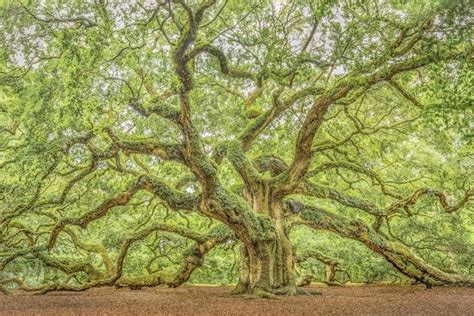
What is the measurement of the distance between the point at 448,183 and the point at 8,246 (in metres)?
15.4

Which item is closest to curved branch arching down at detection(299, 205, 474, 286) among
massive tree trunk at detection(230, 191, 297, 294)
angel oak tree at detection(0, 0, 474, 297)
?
angel oak tree at detection(0, 0, 474, 297)

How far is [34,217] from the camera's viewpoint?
18.4 meters

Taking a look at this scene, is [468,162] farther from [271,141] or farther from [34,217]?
[34,217]

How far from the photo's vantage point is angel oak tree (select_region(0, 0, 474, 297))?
7582 mm

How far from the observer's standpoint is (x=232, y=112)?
42.9 ft

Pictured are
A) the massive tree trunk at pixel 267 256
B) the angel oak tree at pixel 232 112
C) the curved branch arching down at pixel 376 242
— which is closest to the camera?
the angel oak tree at pixel 232 112

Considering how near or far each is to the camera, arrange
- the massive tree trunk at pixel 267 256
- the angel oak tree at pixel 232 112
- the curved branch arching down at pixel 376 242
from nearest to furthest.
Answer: the angel oak tree at pixel 232 112
the massive tree trunk at pixel 267 256
the curved branch arching down at pixel 376 242

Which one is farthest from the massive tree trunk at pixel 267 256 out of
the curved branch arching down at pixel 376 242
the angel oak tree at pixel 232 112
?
the curved branch arching down at pixel 376 242

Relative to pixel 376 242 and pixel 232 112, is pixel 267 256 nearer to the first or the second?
pixel 376 242

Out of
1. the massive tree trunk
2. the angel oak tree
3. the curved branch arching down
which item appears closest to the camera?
the angel oak tree

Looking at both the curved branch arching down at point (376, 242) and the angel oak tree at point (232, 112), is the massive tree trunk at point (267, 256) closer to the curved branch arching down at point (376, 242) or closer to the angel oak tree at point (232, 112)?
the angel oak tree at point (232, 112)

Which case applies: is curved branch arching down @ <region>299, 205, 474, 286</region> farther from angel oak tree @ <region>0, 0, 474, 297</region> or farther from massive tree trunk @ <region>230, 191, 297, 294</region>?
massive tree trunk @ <region>230, 191, 297, 294</region>

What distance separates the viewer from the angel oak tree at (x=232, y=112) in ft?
24.9

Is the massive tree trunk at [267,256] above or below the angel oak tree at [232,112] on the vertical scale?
below
